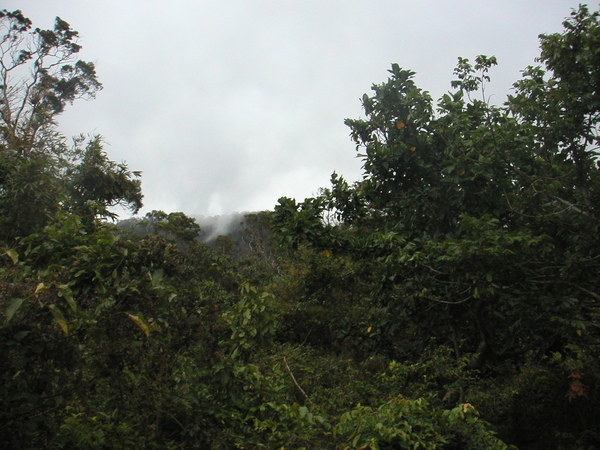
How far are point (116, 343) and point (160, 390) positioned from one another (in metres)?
0.58

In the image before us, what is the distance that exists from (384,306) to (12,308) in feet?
13.4

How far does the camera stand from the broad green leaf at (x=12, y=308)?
2408 mm

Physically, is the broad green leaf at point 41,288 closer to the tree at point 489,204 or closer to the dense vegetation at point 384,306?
the dense vegetation at point 384,306

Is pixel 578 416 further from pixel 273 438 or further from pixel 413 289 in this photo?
pixel 273 438

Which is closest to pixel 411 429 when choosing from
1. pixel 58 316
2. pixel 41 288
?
pixel 58 316

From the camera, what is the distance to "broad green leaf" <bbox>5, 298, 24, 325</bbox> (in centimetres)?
241

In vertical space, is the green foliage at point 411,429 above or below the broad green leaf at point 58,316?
below

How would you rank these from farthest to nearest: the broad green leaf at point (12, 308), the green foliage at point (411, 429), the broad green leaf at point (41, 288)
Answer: the green foliage at point (411, 429) < the broad green leaf at point (41, 288) < the broad green leaf at point (12, 308)

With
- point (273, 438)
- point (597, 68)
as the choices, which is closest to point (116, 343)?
point (273, 438)

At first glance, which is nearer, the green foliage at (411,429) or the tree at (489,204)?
the green foliage at (411,429)

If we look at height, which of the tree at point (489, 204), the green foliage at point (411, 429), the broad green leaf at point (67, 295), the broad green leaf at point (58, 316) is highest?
the tree at point (489, 204)

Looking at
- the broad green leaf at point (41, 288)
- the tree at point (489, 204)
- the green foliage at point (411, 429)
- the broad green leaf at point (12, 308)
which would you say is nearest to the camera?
the broad green leaf at point (12, 308)

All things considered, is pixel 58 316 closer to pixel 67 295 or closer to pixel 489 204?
pixel 67 295

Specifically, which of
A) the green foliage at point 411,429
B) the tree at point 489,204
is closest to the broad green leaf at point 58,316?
the green foliage at point 411,429
